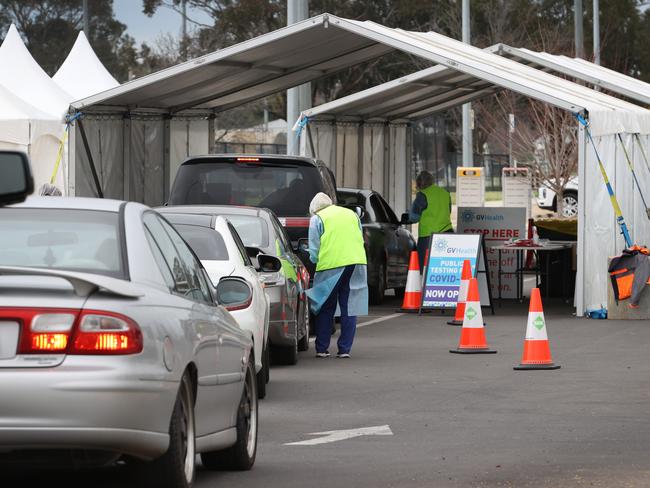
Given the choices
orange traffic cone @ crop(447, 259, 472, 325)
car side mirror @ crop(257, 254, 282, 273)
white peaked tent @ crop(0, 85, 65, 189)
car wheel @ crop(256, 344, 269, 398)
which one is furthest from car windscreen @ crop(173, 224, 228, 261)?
white peaked tent @ crop(0, 85, 65, 189)

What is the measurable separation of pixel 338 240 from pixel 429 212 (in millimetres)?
8369

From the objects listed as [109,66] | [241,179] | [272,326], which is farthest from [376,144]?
[109,66]

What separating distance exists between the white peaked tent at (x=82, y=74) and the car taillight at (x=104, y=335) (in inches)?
1351

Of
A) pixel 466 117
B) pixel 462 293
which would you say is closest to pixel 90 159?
pixel 462 293

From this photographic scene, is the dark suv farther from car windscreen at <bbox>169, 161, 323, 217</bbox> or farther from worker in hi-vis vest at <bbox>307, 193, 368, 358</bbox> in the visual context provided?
worker in hi-vis vest at <bbox>307, 193, 368, 358</bbox>

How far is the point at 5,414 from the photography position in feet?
20.0

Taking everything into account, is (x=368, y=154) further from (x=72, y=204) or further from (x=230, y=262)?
(x=72, y=204)

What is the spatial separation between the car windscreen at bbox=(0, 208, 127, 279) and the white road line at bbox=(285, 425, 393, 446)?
3.06m

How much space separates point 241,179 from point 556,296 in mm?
8593

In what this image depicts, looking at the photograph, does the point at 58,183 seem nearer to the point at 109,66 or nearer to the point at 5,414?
the point at 5,414

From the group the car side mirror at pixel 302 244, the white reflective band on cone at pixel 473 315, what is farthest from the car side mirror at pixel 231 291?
the car side mirror at pixel 302 244

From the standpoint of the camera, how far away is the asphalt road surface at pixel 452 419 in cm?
826

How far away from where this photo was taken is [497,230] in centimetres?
2419

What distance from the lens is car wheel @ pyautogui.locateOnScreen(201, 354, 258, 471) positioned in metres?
8.27
